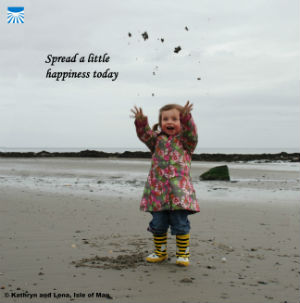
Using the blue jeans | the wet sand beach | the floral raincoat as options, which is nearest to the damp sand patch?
the wet sand beach

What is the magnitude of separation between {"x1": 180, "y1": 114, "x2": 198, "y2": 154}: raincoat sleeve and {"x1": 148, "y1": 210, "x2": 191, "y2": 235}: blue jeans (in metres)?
0.73

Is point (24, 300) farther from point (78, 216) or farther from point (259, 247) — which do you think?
point (78, 216)

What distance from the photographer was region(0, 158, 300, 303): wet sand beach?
3.80 m

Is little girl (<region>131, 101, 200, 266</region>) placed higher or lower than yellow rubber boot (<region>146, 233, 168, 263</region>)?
higher

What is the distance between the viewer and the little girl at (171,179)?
473 cm

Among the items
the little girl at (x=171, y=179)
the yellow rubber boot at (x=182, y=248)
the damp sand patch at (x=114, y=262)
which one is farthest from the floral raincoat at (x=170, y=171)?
the damp sand patch at (x=114, y=262)

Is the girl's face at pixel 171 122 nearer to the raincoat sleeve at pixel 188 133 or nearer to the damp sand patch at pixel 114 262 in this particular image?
the raincoat sleeve at pixel 188 133

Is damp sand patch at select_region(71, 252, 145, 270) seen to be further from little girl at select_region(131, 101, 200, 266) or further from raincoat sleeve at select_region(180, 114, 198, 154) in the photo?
raincoat sleeve at select_region(180, 114, 198, 154)

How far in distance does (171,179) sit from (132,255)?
3.40ft

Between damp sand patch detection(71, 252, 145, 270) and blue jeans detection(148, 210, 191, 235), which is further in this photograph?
blue jeans detection(148, 210, 191, 235)

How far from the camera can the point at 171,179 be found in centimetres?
477

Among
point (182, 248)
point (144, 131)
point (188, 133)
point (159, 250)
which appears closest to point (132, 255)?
point (159, 250)

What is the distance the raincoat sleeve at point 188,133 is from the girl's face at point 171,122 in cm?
11

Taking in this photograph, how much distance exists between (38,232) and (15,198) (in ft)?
12.0
